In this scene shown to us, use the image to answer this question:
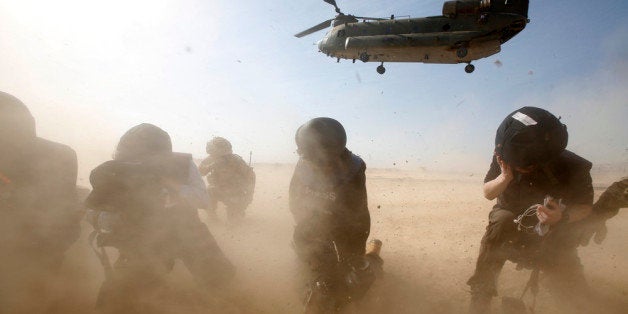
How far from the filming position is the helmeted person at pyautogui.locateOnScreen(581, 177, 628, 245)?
2.99 meters

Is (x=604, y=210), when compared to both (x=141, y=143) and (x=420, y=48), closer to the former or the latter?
(x=141, y=143)

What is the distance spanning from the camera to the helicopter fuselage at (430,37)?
39.5 ft

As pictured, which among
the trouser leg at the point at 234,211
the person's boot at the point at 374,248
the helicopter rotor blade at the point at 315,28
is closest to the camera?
the person's boot at the point at 374,248

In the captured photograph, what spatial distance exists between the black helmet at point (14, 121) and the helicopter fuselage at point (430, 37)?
1327 cm

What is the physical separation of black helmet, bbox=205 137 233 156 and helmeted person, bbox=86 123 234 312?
4079 mm

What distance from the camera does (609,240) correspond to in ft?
16.8

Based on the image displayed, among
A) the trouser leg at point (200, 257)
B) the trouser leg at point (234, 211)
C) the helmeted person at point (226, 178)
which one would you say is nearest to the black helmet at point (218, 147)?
the helmeted person at point (226, 178)

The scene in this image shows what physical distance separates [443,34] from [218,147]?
11282 millimetres

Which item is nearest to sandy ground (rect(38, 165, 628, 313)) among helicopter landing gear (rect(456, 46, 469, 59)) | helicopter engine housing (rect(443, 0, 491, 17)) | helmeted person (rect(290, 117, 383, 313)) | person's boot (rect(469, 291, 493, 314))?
person's boot (rect(469, 291, 493, 314))

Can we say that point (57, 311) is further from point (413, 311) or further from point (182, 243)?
point (413, 311)

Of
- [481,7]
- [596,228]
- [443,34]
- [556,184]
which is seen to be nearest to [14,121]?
[556,184]

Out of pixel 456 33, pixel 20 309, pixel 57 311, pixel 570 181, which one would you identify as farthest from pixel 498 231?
pixel 456 33

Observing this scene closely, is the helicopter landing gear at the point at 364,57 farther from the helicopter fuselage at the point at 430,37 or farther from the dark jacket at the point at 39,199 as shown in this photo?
the dark jacket at the point at 39,199

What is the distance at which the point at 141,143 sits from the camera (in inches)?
131
